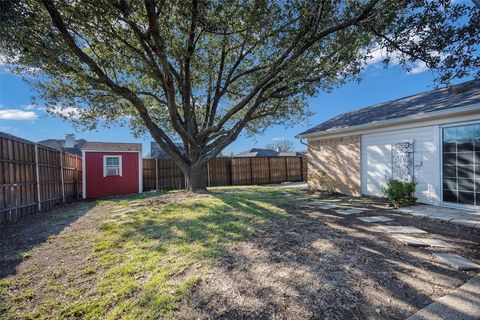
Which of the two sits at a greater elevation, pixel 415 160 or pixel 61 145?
pixel 61 145

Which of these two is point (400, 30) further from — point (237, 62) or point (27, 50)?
point (27, 50)

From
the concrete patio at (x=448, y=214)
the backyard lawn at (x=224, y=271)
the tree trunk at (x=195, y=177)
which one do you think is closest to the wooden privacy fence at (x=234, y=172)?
the tree trunk at (x=195, y=177)

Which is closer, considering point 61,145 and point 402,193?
point 402,193

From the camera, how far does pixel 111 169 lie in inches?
449

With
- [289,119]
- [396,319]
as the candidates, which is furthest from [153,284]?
[289,119]

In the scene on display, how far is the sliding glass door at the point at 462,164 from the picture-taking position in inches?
218

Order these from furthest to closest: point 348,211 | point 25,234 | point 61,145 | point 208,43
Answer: point 61,145 < point 208,43 < point 348,211 < point 25,234

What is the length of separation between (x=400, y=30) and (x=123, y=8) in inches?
221

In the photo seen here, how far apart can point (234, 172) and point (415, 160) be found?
9.81 m

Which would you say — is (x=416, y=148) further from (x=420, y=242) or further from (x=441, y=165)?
(x=420, y=242)

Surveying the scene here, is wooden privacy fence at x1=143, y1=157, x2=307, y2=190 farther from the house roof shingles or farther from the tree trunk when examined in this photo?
the tree trunk

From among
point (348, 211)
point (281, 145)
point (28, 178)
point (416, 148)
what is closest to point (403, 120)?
point (416, 148)

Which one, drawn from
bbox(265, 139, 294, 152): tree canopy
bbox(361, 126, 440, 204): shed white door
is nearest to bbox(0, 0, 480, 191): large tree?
bbox(361, 126, 440, 204): shed white door

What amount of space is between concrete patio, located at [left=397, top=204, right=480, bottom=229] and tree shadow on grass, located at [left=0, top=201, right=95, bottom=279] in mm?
7190
